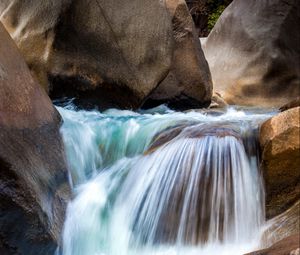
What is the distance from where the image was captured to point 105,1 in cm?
582

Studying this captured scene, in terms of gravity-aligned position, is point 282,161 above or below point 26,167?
below

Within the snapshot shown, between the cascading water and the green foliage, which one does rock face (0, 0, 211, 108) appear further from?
the green foliage

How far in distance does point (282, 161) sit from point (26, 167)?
6.13 feet

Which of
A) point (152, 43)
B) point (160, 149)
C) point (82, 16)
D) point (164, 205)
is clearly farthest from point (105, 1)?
point (164, 205)

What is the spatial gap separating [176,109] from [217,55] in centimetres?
325

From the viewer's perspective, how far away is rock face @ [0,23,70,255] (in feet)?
10.4

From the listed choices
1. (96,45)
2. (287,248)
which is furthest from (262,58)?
(287,248)

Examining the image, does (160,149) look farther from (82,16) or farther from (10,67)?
(82,16)

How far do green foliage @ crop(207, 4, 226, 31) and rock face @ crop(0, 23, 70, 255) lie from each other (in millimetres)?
13307

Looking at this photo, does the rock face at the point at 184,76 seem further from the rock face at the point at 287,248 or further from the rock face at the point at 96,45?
the rock face at the point at 287,248

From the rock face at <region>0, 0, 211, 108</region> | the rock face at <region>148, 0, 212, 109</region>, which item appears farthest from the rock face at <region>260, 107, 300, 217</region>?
the rock face at <region>148, 0, 212, 109</region>

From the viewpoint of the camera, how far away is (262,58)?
9.17 metres

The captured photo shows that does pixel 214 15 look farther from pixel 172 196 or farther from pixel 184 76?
pixel 172 196

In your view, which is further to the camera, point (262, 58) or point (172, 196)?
point (262, 58)
